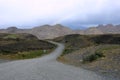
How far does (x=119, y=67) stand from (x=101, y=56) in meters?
11.2

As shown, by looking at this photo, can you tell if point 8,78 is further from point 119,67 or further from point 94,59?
point 94,59

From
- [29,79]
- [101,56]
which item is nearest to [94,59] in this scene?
[101,56]

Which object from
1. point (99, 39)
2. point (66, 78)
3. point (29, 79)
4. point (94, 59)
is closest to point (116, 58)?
point (94, 59)

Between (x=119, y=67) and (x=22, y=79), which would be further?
(x=119, y=67)

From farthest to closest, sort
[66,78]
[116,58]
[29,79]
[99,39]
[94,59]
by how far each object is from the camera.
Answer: [99,39] < [94,59] < [116,58] < [66,78] < [29,79]

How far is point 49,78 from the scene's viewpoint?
21.5 m

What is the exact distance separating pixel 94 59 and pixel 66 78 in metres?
18.0

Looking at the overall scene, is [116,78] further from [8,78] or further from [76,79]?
[8,78]

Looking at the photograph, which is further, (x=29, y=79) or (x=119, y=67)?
(x=119, y=67)

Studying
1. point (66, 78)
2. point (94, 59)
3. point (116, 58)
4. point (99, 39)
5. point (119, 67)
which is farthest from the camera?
point (99, 39)

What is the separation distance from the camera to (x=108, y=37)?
404 feet

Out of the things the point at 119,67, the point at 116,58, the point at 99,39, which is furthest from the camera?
the point at 99,39

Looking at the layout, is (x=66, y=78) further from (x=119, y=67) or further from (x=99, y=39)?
(x=99, y=39)

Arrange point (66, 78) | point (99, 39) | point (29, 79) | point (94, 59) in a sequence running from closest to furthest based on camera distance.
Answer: point (29, 79), point (66, 78), point (94, 59), point (99, 39)
